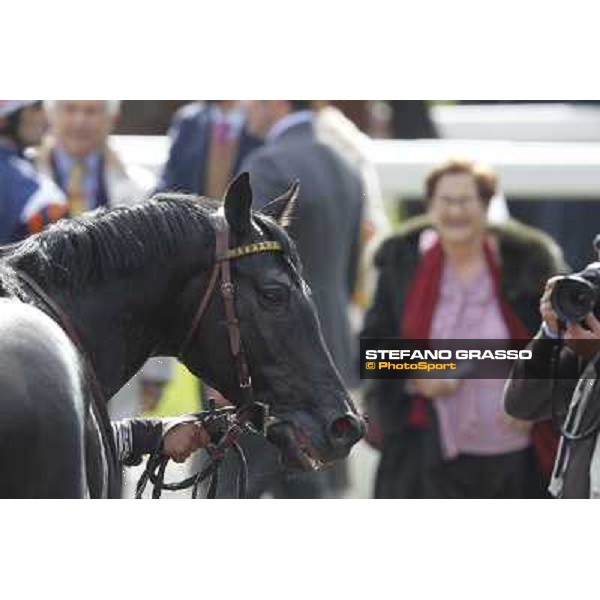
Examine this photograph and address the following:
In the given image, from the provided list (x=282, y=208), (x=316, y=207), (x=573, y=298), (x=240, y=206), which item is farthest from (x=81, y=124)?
(x=573, y=298)

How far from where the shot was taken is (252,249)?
175 inches

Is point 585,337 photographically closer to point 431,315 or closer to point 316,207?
point 431,315

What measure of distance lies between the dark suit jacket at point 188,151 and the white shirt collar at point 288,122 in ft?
0.42

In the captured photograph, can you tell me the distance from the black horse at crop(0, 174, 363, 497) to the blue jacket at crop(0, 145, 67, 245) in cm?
82

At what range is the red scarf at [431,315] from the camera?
211 inches

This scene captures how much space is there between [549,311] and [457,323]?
33cm

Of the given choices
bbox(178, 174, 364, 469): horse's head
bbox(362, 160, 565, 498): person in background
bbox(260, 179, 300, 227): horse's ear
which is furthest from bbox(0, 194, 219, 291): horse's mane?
bbox(362, 160, 565, 498): person in background

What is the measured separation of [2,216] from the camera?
5195 mm

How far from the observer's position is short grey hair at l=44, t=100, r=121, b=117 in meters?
5.28

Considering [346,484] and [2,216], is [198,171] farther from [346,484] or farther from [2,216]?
[346,484]

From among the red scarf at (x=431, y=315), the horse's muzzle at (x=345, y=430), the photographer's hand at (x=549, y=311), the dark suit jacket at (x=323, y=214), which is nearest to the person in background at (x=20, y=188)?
the dark suit jacket at (x=323, y=214)

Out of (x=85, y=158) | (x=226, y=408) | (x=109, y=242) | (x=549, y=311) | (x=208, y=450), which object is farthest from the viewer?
(x=85, y=158)

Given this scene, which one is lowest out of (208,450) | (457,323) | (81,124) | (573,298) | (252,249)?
(208,450)
